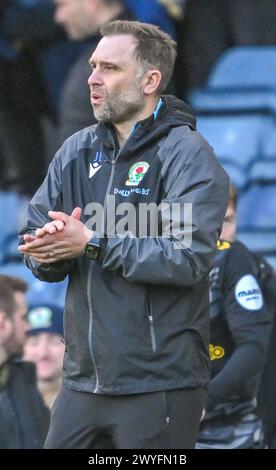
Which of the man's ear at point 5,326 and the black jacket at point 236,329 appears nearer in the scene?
the black jacket at point 236,329

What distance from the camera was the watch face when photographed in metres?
3.39

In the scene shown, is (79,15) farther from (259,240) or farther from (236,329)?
(236,329)

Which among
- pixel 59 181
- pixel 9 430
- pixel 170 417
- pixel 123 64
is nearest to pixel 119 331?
pixel 170 417

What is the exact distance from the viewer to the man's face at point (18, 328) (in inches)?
220

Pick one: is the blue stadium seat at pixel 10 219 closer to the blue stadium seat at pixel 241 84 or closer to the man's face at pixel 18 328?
the man's face at pixel 18 328

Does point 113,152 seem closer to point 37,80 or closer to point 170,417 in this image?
point 170,417

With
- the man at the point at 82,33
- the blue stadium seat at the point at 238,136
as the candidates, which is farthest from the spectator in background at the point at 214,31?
the man at the point at 82,33

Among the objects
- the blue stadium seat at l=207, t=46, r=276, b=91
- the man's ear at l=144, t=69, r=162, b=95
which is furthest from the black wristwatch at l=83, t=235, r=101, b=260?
the blue stadium seat at l=207, t=46, r=276, b=91

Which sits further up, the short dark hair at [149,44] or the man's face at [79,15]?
the short dark hair at [149,44]

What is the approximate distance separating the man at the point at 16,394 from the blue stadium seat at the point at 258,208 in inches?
48.6

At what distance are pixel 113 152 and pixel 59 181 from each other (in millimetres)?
214

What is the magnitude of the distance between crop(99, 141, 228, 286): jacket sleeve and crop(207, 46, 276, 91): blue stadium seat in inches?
93.5

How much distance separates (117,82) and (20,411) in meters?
2.26

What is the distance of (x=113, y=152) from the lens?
142 inches
